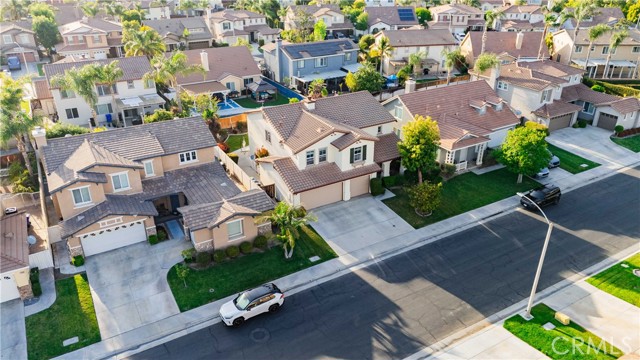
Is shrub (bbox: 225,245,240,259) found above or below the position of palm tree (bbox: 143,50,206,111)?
below

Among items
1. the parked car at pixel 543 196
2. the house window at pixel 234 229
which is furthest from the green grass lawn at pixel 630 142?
the house window at pixel 234 229

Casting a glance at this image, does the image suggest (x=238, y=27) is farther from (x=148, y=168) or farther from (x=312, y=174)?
(x=312, y=174)

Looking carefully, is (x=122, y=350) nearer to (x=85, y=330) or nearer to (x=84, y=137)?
(x=85, y=330)

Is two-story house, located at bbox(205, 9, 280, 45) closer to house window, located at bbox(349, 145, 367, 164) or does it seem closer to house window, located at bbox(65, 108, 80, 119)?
house window, located at bbox(65, 108, 80, 119)

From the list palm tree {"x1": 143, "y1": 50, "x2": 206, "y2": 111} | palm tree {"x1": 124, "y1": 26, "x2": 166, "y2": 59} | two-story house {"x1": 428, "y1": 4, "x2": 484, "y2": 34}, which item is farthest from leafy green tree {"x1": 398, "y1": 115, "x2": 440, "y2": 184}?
two-story house {"x1": 428, "y1": 4, "x2": 484, "y2": 34}

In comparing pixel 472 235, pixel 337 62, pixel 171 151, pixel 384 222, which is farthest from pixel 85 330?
pixel 337 62

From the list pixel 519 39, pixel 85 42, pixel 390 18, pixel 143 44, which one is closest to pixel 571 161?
pixel 519 39

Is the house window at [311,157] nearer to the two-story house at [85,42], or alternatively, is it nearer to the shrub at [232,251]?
the shrub at [232,251]
